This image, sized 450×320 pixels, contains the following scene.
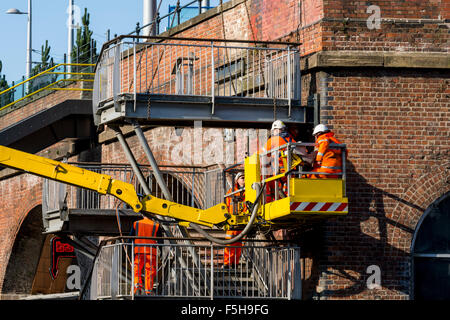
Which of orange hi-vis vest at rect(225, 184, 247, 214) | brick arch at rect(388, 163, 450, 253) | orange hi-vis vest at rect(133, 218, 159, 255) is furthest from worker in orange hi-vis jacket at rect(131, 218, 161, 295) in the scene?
brick arch at rect(388, 163, 450, 253)

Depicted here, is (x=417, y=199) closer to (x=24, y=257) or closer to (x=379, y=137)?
(x=379, y=137)

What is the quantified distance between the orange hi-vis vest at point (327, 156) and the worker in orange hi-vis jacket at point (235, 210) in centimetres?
211

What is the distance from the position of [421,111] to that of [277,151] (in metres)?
3.55

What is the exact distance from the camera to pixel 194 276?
57.0ft

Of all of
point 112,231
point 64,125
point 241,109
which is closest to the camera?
point 241,109

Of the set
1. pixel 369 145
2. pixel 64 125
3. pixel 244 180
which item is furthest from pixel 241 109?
pixel 64 125

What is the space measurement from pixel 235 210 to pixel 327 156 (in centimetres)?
264

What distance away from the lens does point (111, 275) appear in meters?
16.9

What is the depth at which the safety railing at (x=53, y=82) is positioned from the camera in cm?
2739

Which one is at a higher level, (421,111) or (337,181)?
(421,111)

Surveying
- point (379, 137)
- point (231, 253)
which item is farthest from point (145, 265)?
point (379, 137)

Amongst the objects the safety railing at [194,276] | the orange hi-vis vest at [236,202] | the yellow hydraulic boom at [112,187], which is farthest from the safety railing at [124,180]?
the safety railing at [194,276]

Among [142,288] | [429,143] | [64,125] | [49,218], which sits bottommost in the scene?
[142,288]

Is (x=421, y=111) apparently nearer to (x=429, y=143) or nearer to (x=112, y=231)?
(x=429, y=143)
